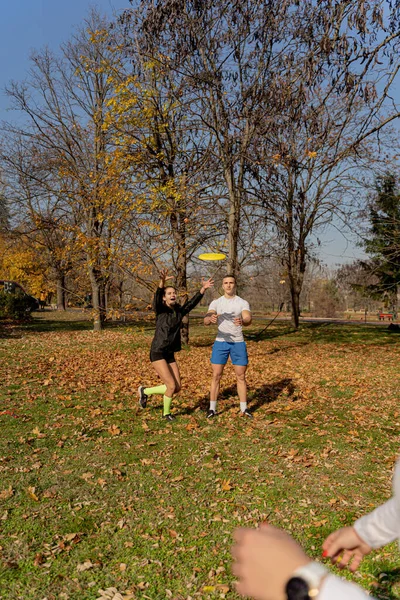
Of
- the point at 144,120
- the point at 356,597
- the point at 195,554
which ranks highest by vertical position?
the point at 144,120

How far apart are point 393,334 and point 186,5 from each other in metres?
17.9

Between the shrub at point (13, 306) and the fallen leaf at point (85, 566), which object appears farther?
the shrub at point (13, 306)

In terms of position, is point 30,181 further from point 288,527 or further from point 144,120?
point 288,527

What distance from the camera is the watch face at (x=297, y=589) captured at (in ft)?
2.85

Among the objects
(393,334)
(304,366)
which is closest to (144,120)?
(304,366)

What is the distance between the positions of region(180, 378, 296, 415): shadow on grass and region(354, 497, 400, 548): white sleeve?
6462 mm

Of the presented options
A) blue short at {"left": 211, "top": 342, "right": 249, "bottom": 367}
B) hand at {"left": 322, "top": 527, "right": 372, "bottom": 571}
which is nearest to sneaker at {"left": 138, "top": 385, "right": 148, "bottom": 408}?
blue short at {"left": 211, "top": 342, "right": 249, "bottom": 367}

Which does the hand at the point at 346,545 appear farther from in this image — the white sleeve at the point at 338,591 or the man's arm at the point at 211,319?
the man's arm at the point at 211,319

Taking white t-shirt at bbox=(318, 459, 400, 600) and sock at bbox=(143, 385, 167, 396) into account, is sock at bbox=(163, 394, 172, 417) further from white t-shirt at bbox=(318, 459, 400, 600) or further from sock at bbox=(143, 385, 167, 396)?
white t-shirt at bbox=(318, 459, 400, 600)

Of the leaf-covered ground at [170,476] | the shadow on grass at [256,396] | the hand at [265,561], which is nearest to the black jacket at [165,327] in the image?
the leaf-covered ground at [170,476]

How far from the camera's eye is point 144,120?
14.0m

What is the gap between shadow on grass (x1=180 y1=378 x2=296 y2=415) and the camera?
7.88 meters

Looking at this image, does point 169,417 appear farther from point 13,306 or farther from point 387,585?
point 13,306

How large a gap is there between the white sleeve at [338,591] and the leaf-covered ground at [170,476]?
2.66 m
